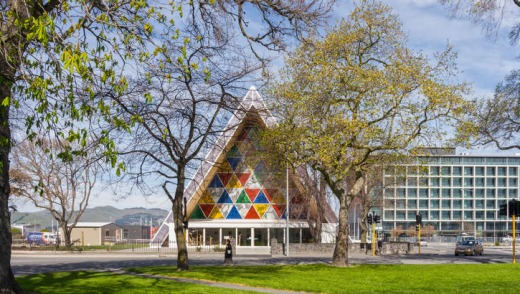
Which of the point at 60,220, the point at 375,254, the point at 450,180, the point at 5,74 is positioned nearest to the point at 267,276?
the point at 5,74

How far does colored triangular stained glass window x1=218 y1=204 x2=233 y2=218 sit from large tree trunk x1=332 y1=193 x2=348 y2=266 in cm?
2632

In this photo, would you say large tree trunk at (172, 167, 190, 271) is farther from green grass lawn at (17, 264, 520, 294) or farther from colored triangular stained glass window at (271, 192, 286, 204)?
colored triangular stained glass window at (271, 192, 286, 204)

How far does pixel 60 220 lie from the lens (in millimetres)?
54906

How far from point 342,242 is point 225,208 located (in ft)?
88.1

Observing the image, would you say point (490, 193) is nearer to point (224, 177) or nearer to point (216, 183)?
point (224, 177)

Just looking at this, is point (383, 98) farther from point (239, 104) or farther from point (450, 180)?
point (450, 180)

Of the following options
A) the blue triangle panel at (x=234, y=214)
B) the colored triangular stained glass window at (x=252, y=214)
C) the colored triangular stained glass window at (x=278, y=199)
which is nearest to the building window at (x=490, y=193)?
the colored triangular stained glass window at (x=278, y=199)

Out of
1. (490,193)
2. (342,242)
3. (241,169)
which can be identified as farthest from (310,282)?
(490,193)

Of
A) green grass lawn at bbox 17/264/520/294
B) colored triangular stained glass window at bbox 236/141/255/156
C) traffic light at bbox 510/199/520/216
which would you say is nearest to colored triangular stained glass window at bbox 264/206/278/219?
colored triangular stained glass window at bbox 236/141/255/156

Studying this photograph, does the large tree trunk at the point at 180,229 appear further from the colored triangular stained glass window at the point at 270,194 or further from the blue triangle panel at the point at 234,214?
the colored triangular stained glass window at the point at 270,194

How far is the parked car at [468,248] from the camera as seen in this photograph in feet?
160

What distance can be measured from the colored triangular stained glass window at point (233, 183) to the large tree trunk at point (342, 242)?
25943mm

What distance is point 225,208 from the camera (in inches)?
2233

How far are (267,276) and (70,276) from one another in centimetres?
701
